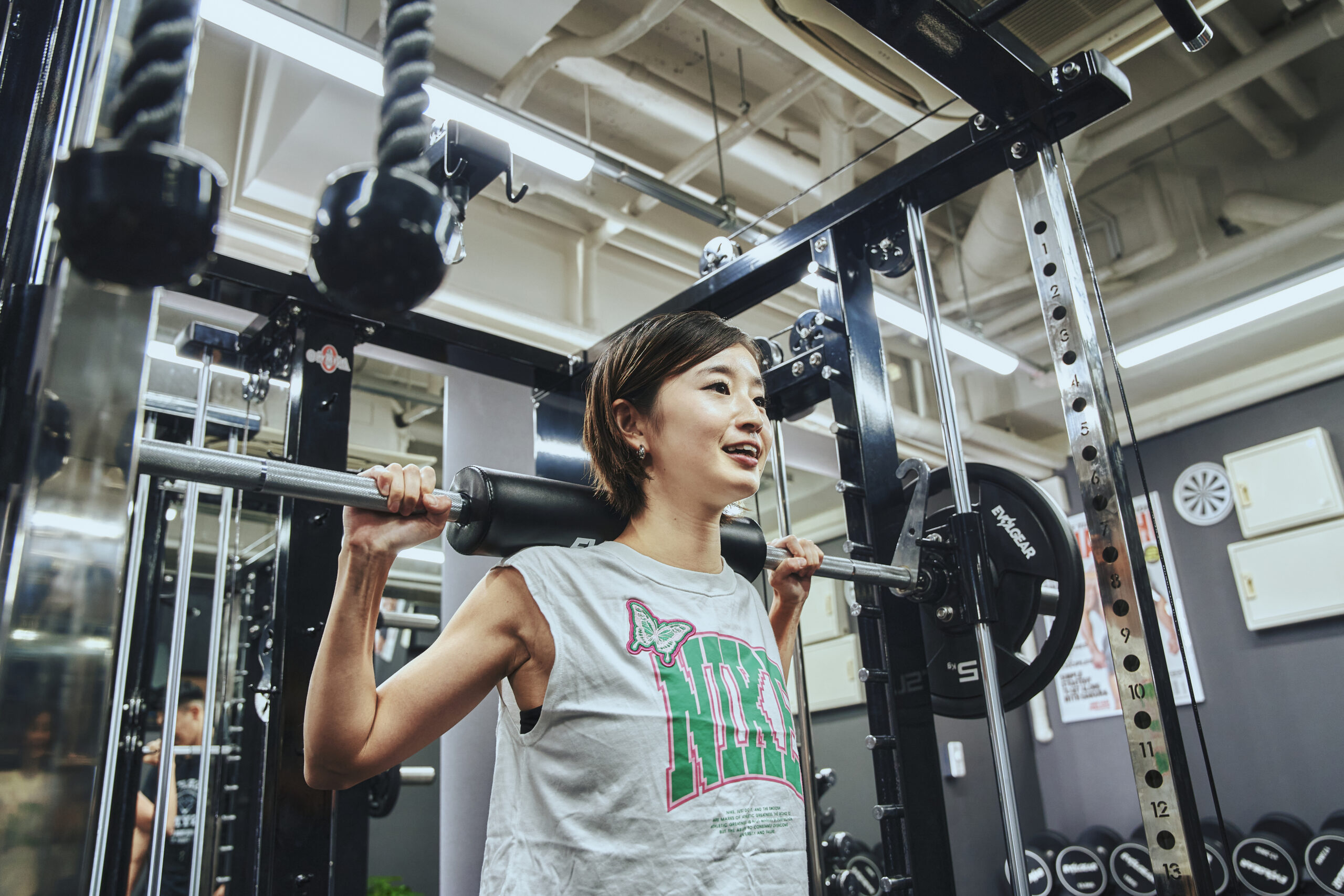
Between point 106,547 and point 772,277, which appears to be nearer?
point 106,547

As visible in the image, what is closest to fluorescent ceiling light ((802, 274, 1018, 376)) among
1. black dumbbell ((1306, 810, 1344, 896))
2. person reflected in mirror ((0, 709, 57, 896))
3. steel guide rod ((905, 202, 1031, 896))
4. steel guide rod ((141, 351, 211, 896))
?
steel guide rod ((905, 202, 1031, 896))

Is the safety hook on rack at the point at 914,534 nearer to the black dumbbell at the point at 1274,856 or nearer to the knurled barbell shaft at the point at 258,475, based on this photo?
the knurled barbell shaft at the point at 258,475

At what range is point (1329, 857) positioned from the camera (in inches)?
194

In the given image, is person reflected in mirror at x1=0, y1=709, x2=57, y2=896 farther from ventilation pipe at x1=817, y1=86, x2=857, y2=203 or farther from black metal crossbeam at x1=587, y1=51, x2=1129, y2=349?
ventilation pipe at x1=817, y1=86, x2=857, y2=203

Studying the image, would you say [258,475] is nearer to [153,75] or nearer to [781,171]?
[153,75]

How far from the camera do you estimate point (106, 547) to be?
452 mm

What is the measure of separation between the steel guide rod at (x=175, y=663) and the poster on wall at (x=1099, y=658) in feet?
18.1

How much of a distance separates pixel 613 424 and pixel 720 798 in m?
0.68

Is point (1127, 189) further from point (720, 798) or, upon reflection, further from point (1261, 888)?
point (720, 798)

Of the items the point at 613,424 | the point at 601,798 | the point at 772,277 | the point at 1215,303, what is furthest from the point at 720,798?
the point at 1215,303

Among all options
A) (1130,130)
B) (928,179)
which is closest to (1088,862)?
(1130,130)

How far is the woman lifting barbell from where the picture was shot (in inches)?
45.4

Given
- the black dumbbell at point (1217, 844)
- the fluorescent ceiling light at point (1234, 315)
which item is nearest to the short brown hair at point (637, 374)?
the fluorescent ceiling light at point (1234, 315)

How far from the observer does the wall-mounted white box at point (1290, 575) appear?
553 centimetres
